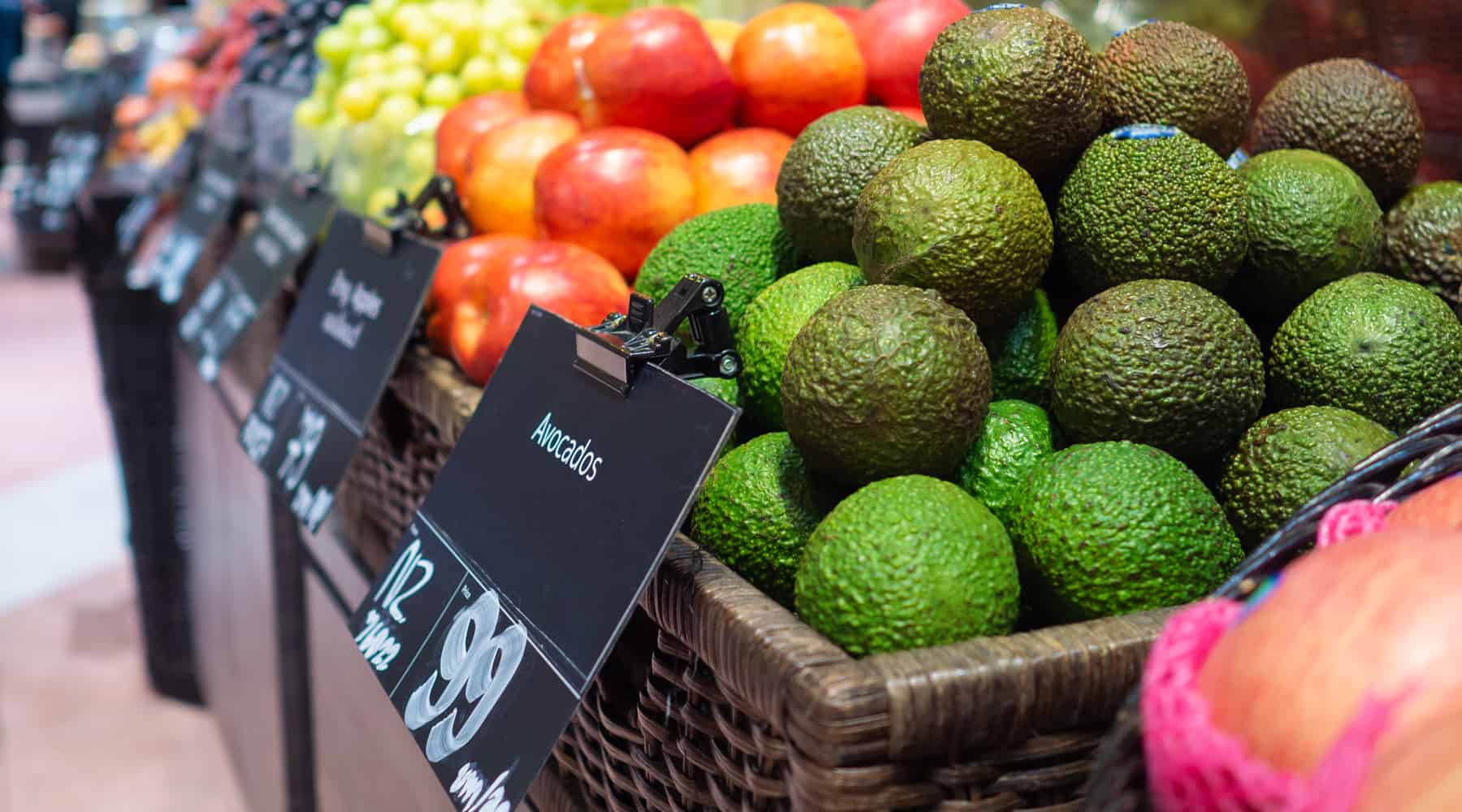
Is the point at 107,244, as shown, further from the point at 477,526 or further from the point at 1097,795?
the point at 1097,795

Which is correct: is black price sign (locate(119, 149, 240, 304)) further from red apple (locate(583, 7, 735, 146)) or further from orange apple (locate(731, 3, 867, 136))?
orange apple (locate(731, 3, 867, 136))

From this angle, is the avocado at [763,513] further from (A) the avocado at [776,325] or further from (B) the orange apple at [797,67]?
(B) the orange apple at [797,67]

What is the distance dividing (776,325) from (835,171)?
0.14 m

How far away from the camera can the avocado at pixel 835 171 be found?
0.85 m

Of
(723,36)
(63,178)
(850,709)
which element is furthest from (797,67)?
(63,178)

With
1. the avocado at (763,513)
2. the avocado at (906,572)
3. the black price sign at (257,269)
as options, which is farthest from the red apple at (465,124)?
the avocado at (906,572)

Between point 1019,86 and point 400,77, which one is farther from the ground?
point 1019,86

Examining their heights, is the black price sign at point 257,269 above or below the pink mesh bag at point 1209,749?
below

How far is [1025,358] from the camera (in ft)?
2.62

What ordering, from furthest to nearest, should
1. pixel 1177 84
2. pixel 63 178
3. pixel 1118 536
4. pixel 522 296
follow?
pixel 63 178
pixel 522 296
pixel 1177 84
pixel 1118 536

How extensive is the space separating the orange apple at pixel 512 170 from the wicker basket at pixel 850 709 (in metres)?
0.70

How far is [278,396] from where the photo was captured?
120cm

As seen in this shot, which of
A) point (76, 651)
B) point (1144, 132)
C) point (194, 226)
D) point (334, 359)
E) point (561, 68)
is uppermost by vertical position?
point (1144, 132)

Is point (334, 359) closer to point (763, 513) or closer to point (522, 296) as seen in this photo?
point (522, 296)
